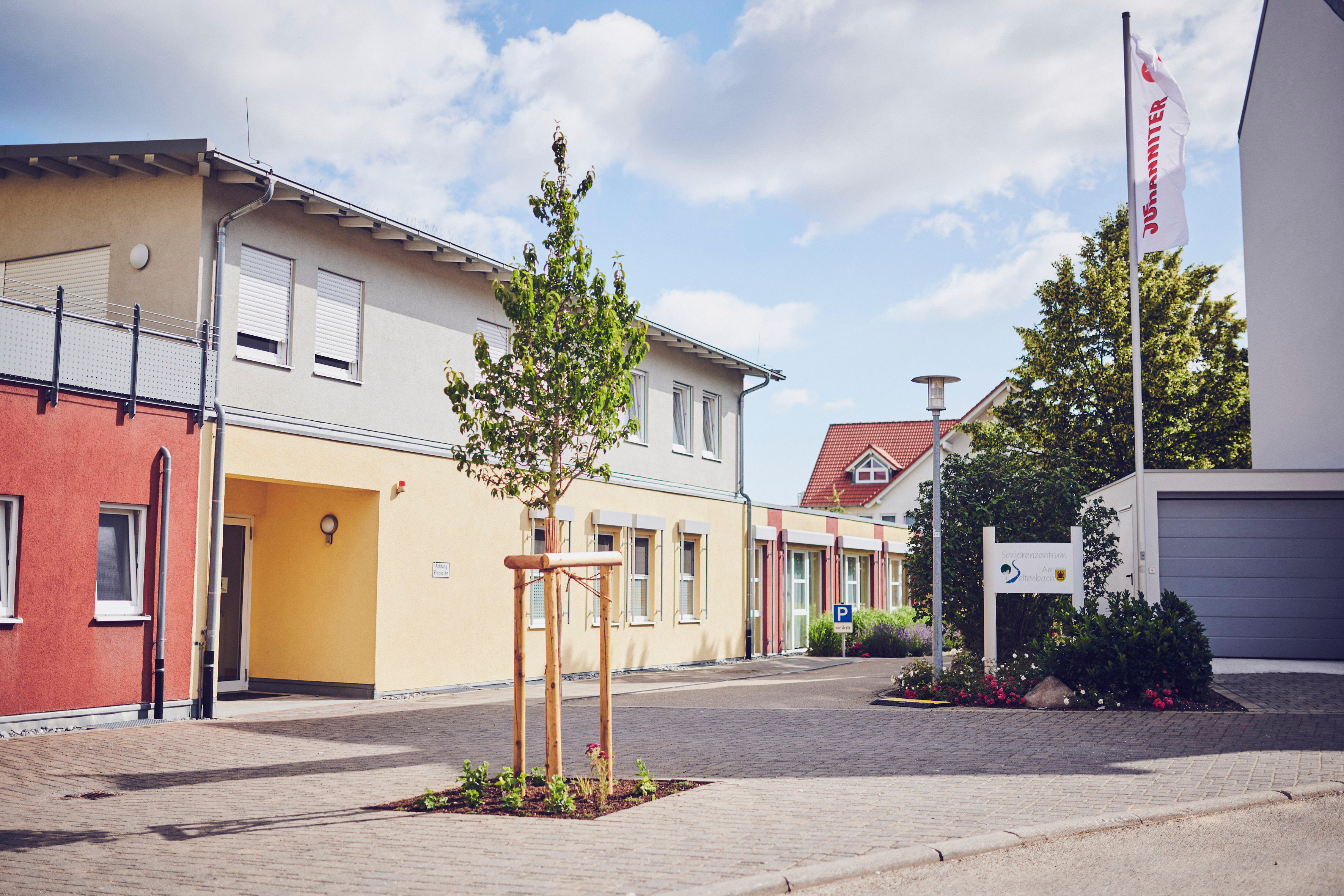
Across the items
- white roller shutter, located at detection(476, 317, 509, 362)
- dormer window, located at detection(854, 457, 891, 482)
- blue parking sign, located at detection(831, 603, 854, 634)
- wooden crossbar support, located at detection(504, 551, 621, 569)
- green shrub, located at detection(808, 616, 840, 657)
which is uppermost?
dormer window, located at detection(854, 457, 891, 482)

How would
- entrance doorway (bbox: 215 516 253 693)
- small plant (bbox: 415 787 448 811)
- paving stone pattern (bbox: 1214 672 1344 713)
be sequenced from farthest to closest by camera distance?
entrance doorway (bbox: 215 516 253 693)
paving stone pattern (bbox: 1214 672 1344 713)
small plant (bbox: 415 787 448 811)

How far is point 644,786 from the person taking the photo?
7.58 metres

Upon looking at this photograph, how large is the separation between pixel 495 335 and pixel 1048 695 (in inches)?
373

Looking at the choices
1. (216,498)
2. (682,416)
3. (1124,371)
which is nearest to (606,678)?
(216,498)

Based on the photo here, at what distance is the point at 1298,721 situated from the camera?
37.2 ft

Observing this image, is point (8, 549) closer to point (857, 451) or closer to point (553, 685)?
point (553, 685)

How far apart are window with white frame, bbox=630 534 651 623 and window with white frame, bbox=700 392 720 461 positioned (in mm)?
3962

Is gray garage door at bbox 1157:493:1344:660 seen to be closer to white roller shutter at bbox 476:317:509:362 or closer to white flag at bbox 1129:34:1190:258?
white flag at bbox 1129:34:1190:258

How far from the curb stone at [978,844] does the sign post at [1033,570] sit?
6413 mm

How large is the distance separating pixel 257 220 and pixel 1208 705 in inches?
474

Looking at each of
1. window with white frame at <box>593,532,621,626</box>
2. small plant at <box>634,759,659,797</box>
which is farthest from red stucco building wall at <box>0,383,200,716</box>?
window with white frame at <box>593,532,621,626</box>

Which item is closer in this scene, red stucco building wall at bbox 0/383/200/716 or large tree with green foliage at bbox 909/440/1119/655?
red stucco building wall at bbox 0/383/200/716

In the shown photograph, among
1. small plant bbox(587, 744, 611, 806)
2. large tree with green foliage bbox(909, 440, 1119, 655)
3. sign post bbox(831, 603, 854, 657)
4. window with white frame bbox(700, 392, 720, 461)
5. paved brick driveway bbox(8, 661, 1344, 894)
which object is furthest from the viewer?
window with white frame bbox(700, 392, 720, 461)

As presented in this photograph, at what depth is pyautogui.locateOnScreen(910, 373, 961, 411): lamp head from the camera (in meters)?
14.1
